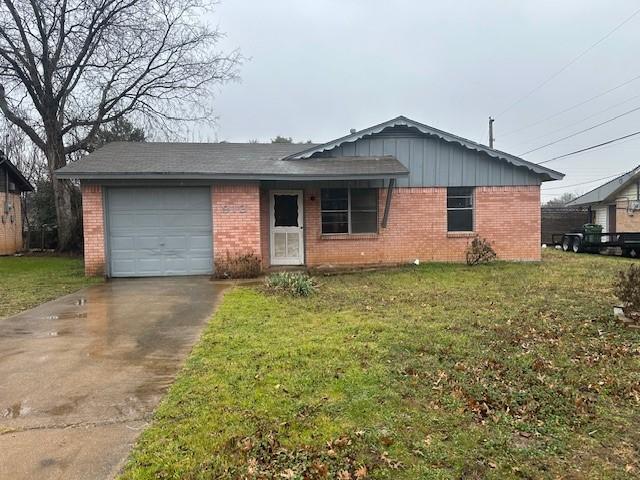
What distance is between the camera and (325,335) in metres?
5.55

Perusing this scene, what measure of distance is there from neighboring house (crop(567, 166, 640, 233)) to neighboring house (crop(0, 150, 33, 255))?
1221 inches

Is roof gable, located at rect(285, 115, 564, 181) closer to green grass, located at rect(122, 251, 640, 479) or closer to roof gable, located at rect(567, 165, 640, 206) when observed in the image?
green grass, located at rect(122, 251, 640, 479)

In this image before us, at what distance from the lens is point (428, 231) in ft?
42.9

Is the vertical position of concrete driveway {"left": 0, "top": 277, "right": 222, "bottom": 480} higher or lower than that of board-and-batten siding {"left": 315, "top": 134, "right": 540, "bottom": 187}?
lower

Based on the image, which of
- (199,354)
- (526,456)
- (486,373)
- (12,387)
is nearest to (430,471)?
(526,456)

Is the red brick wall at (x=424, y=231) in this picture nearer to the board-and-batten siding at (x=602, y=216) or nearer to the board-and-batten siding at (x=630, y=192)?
the board-and-batten siding at (x=630, y=192)

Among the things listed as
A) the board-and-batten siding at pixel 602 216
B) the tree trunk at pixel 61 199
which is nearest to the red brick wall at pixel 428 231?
the tree trunk at pixel 61 199

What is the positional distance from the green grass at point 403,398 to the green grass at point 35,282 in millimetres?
4129

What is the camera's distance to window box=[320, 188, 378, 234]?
42.3 feet

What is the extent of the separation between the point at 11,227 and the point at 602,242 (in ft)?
88.5

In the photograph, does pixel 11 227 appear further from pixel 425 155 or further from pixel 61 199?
pixel 425 155

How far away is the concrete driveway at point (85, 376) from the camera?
9.49 feet

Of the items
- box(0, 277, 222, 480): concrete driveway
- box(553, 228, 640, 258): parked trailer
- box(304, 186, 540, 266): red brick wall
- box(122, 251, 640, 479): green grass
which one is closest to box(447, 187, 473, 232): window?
box(304, 186, 540, 266): red brick wall

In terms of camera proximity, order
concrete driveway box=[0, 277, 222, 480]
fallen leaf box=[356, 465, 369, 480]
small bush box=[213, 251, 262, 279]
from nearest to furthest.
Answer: fallen leaf box=[356, 465, 369, 480]
concrete driveway box=[0, 277, 222, 480]
small bush box=[213, 251, 262, 279]
